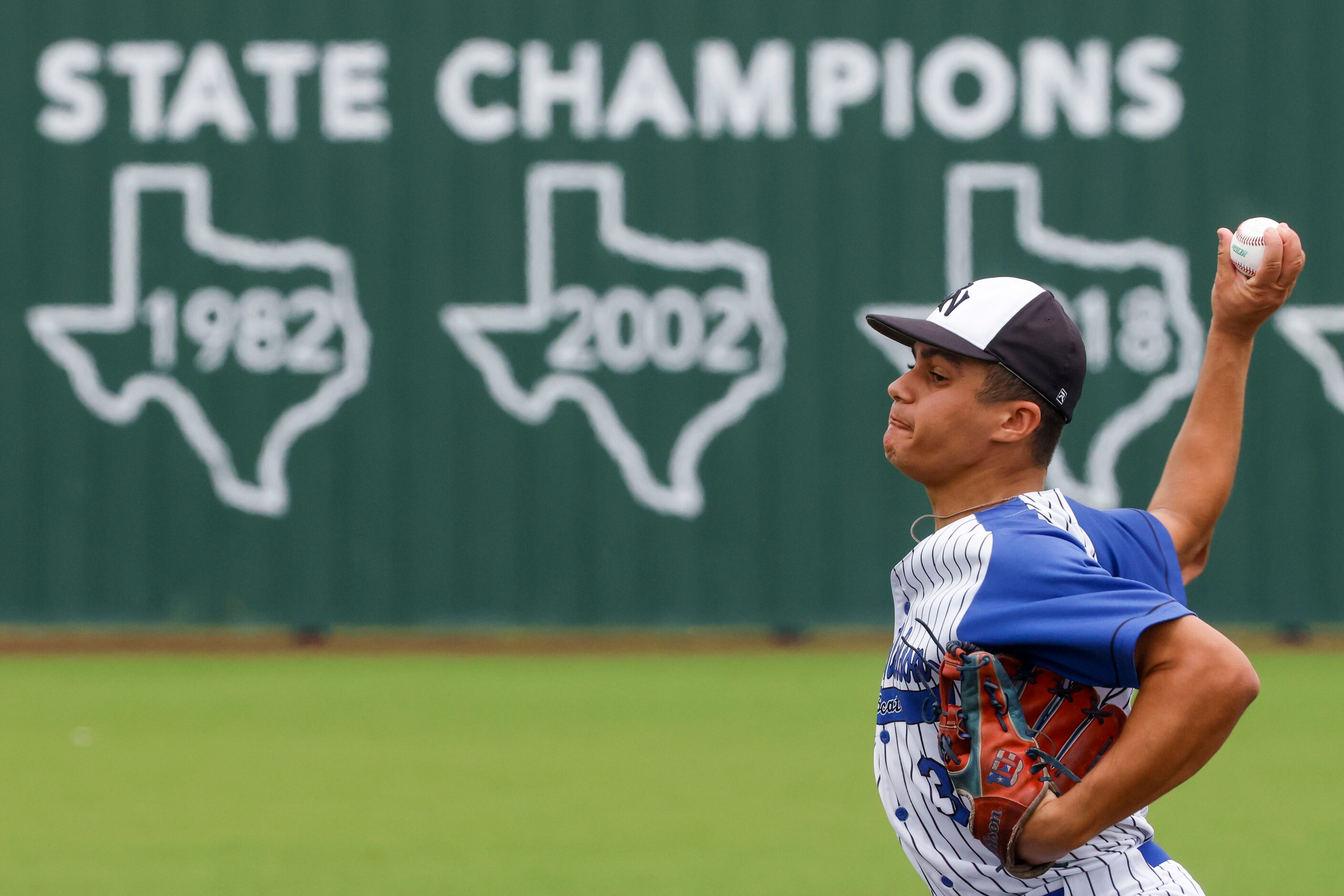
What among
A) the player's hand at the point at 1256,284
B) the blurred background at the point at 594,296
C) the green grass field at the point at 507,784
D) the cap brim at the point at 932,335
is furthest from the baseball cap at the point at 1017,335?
the blurred background at the point at 594,296

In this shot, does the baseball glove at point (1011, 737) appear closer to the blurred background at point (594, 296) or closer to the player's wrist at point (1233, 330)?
the player's wrist at point (1233, 330)

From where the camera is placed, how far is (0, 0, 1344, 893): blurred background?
9.27 metres

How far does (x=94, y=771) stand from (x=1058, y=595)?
494 centimetres

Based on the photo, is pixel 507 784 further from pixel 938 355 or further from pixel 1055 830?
pixel 1055 830

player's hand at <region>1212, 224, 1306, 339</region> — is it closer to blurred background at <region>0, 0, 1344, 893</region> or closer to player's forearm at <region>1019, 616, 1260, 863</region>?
player's forearm at <region>1019, 616, 1260, 863</region>

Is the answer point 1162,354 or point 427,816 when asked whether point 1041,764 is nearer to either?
point 427,816

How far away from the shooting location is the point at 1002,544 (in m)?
2.05

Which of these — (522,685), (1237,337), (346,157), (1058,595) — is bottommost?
(522,685)

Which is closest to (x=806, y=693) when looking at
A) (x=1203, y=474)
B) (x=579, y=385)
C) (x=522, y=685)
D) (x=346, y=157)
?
(x=522, y=685)

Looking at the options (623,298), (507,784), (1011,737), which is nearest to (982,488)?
(1011,737)

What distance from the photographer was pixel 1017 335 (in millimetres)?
2166

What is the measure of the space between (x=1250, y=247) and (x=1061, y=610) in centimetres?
73

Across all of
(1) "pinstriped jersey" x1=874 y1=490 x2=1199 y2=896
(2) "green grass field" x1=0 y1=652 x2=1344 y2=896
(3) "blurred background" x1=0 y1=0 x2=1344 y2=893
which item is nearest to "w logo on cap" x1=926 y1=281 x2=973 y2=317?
(1) "pinstriped jersey" x1=874 y1=490 x2=1199 y2=896

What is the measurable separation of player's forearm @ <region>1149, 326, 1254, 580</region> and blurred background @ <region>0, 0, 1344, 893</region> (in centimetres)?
663
